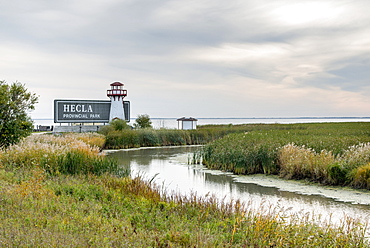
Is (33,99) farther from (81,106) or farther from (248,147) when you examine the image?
(81,106)

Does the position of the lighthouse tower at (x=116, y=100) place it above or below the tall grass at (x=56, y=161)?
above

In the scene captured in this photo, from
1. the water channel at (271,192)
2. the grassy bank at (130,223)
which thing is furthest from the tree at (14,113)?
the water channel at (271,192)

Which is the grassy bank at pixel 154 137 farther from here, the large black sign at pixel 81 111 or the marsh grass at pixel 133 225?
the marsh grass at pixel 133 225

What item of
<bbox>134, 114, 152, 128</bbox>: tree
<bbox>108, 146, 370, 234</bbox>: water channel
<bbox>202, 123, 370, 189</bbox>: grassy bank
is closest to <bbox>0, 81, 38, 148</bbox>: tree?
<bbox>108, 146, 370, 234</bbox>: water channel

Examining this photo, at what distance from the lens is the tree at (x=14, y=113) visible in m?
10.5

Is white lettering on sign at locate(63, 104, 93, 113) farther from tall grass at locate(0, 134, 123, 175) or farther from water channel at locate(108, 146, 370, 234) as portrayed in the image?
tall grass at locate(0, 134, 123, 175)

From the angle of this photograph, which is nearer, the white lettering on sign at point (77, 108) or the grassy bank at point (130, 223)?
the grassy bank at point (130, 223)

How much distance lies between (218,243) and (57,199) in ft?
12.7

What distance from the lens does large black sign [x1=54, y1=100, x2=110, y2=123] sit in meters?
41.9

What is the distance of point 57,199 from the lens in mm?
8328

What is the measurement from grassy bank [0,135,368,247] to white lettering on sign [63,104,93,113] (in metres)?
32.8

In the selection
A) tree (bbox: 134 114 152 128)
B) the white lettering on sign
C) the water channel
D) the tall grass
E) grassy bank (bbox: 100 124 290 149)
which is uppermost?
the white lettering on sign

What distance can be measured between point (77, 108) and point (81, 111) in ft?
1.71

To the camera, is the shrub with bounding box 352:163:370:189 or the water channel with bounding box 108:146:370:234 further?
the shrub with bounding box 352:163:370:189
